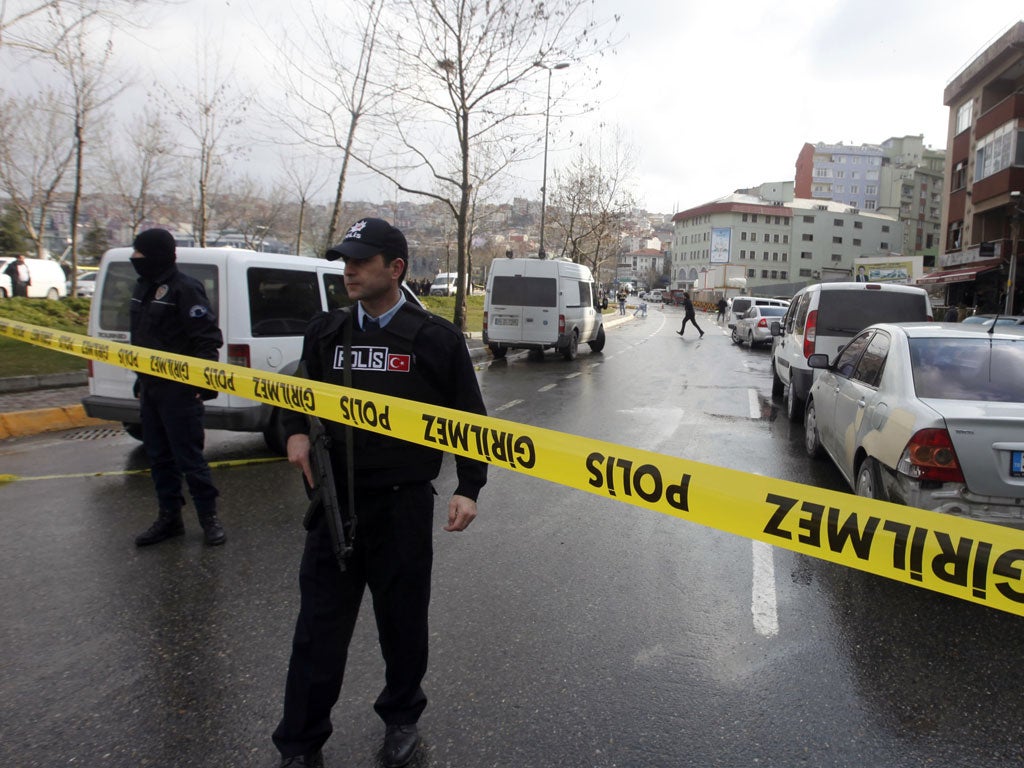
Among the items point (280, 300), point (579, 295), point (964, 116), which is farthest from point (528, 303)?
point (964, 116)

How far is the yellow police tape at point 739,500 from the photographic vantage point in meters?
1.74

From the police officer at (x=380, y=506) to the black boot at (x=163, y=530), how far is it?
2.48 metres

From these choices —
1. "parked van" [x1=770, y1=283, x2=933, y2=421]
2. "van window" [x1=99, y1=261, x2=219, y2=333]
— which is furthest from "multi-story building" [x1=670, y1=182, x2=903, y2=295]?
"van window" [x1=99, y1=261, x2=219, y2=333]

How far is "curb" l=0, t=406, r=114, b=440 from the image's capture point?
301 inches

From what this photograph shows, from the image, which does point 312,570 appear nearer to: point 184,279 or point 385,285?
point 385,285

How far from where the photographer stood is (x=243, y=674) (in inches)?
117

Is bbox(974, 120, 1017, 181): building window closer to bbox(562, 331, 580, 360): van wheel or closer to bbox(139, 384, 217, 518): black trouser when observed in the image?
bbox(562, 331, 580, 360): van wheel

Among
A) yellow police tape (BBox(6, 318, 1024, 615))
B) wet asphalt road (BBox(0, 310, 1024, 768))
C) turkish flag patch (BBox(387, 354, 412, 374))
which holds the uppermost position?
turkish flag patch (BBox(387, 354, 412, 374))

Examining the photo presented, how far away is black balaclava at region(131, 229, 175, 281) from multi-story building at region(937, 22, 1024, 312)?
2984 cm

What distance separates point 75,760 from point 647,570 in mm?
2905

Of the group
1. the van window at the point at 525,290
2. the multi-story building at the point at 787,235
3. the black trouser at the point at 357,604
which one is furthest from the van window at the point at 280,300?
the multi-story building at the point at 787,235

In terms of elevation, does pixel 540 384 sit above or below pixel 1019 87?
below

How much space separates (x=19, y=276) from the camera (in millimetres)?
21375

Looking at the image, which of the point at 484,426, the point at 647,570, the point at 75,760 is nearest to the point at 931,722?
the point at 647,570
